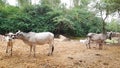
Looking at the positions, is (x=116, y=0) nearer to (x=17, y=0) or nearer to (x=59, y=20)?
(x=59, y=20)

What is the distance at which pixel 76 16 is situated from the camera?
2858 centimetres

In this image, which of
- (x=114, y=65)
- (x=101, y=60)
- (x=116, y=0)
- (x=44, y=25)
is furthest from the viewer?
(x=44, y=25)

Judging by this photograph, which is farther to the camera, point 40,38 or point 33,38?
point 40,38

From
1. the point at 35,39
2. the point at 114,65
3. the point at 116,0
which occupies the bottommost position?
the point at 114,65

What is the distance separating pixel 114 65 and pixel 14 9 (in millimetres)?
21159

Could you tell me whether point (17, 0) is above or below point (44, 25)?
above

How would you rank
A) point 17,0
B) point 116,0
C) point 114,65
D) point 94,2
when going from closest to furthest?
point 114,65 → point 116,0 → point 94,2 → point 17,0

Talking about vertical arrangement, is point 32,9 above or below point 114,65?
above

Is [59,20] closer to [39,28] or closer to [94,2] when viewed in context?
[39,28]

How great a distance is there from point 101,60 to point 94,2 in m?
9.07

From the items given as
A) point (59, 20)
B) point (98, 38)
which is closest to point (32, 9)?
point (59, 20)

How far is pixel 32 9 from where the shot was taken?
95.1 feet

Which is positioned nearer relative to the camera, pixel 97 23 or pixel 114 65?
pixel 114 65

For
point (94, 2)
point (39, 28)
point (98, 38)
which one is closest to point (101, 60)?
point (98, 38)
